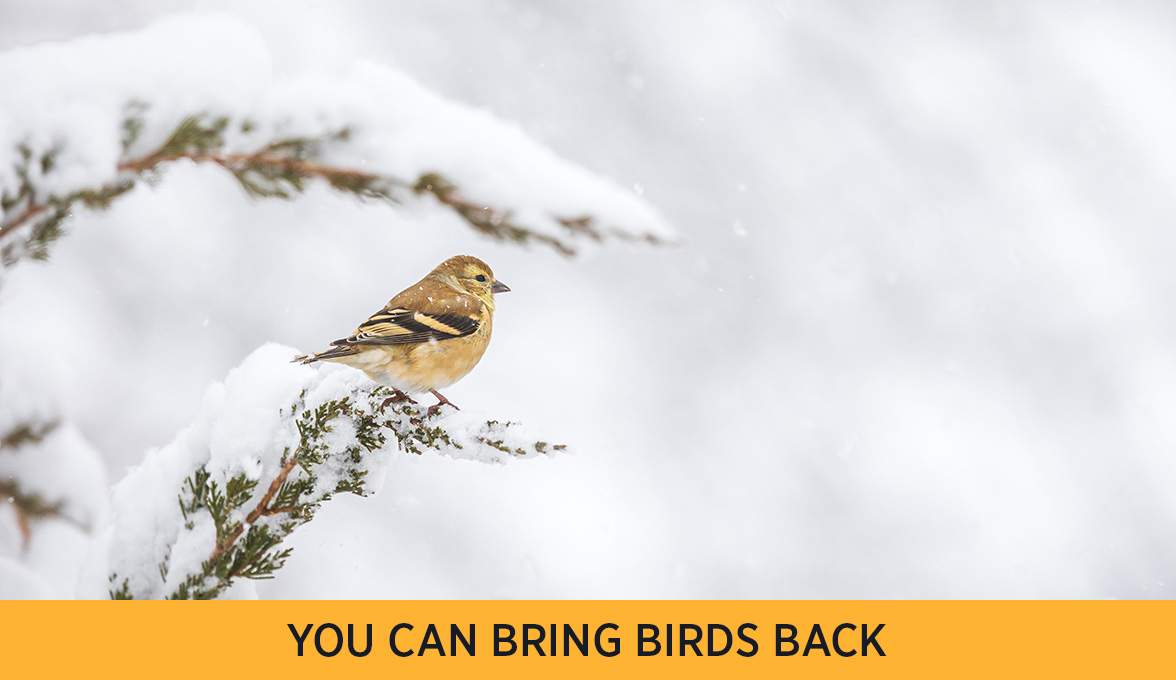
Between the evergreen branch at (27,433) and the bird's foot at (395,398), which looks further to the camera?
the bird's foot at (395,398)

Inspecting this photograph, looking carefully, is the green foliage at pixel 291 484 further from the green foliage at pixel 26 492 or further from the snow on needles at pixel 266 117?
the snow on needles at pixel 266 117

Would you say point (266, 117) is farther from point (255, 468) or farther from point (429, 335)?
point (429, 335)

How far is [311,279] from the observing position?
246 inches

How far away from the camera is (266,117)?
3.54 feet

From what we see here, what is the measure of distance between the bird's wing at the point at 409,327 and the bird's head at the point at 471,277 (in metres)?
0.17

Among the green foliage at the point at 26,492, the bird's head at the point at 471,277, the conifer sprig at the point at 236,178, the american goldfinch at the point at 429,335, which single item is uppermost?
the bird's head at the point at 471,277

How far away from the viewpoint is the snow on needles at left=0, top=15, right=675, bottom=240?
93cm

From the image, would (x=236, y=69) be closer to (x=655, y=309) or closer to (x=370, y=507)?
(x=370, y=507)

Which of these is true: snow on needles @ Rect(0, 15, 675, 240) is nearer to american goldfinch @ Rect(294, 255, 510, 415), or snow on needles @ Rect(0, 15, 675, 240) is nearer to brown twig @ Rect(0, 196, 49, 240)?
brown twig @ Rect(0, 196, 49, 240)

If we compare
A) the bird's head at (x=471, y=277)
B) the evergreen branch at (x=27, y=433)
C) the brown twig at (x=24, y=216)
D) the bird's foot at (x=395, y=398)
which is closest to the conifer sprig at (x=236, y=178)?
the brown twig at (x=24, y=216)

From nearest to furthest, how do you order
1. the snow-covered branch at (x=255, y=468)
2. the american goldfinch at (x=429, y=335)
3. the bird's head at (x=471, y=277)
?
the snow-covered branch at (x=255, y=468) → the american goldfinch at (x=429, y=335) → the bird's head at (x=471, y=277)

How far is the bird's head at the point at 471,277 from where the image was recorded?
7.29 ft

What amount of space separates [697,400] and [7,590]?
7649mm
